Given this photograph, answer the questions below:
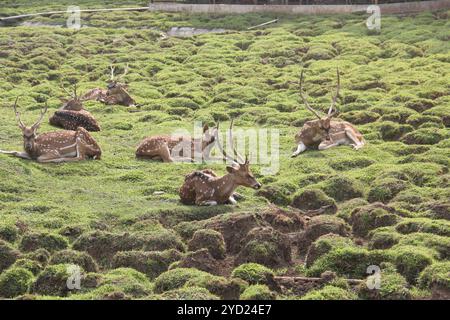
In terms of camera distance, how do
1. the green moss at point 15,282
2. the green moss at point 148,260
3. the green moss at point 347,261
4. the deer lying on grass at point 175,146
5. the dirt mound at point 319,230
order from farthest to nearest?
the deer lying on grass at point 175,146 < the dirt mound at point 319,230 < the green moss at point 148,260 < the green moss at point 347,261 < the green moss at point 15,282

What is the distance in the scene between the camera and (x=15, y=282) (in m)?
12.7

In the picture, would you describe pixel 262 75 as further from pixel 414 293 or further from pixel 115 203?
pixel 414 293

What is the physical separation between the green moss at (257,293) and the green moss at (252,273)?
0.32 m

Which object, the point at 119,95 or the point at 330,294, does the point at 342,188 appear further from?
the point at 119,95

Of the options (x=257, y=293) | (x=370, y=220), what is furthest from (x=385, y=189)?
(x=257, y=293)

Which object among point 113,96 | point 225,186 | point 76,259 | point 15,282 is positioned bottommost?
point 15,282

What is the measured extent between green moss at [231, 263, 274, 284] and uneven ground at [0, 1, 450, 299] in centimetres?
2

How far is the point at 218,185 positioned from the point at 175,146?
10.4 ft

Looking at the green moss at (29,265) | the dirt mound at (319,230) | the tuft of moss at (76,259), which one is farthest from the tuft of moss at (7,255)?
the dirt mound at (319,230)

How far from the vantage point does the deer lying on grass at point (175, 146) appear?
18.2m

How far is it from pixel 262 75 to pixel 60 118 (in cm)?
774

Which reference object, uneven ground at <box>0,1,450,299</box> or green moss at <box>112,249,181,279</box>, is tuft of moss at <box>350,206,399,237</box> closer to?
uneven ground at <box>0,1,450,299</box>

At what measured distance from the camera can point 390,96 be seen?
23250 mm

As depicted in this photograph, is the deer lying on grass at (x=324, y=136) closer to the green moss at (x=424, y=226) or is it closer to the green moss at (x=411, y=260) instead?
the green moss at (x=424, y=226)
